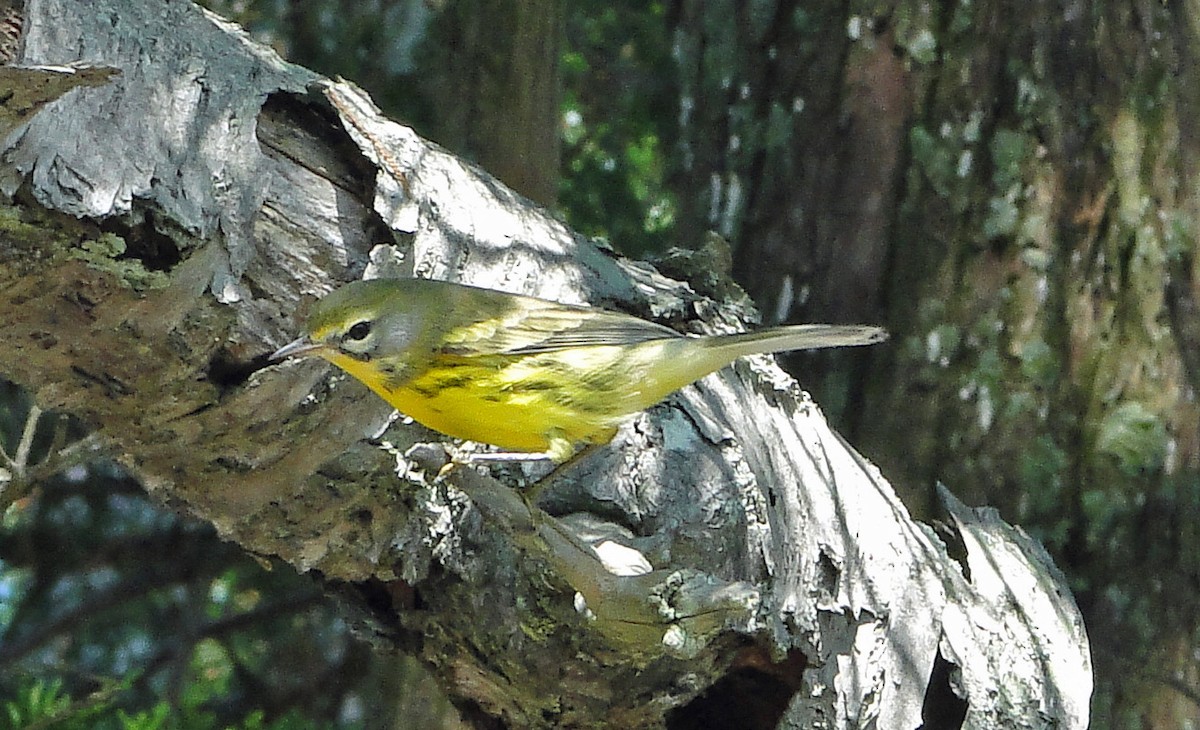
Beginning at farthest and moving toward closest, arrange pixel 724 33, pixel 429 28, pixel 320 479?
pixel 429 28 < pixel 724 33 < pixel 320 479

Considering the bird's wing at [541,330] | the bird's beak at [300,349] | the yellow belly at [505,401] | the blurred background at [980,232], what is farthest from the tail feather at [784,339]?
the blurred background at [980,232]

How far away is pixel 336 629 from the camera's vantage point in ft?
16.1

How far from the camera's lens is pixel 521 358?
2.75 metres

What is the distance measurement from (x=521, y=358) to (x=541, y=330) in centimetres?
9

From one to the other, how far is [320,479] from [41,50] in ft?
2.74

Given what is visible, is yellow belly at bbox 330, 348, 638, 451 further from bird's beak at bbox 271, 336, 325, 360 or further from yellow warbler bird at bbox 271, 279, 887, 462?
bird's beak at bbox 271, 336, 325, 360

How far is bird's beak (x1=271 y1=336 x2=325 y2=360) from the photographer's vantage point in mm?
2232

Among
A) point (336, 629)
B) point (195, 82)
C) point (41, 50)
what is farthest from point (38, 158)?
point (336, 629)

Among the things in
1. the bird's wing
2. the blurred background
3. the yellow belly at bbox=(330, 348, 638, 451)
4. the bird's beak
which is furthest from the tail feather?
the blurred background

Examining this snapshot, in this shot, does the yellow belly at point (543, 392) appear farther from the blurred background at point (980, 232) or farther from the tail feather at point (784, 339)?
the blurred background at point (980, 232)

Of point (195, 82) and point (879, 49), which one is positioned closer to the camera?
point (195, 82)

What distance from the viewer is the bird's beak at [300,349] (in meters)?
2.23

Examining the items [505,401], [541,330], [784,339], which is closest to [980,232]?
[784,339]

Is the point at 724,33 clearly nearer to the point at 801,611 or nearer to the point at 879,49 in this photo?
the point at 879,49
